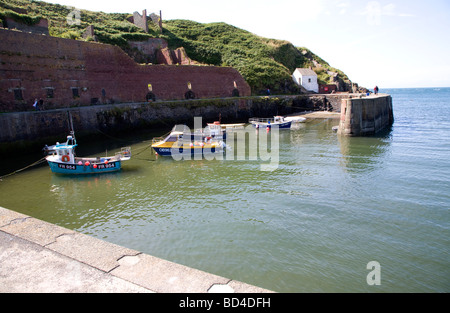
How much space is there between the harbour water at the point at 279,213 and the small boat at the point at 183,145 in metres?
0.80

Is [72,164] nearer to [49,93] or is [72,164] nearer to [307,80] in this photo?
[49,93]

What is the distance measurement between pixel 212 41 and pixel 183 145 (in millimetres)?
41296

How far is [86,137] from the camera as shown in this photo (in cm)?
2470

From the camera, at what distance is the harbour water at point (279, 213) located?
793cm

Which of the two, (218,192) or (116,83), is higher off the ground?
(116,83)

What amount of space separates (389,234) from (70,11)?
51332 mm

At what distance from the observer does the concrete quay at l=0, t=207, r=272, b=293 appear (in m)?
4.46

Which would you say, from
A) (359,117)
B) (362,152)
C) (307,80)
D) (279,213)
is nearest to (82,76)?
(279,213)

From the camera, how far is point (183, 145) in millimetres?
21062

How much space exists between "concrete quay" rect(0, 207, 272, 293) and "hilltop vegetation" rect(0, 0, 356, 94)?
2959 cm

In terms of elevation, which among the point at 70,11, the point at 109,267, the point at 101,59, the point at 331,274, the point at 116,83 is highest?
the point at 70,11

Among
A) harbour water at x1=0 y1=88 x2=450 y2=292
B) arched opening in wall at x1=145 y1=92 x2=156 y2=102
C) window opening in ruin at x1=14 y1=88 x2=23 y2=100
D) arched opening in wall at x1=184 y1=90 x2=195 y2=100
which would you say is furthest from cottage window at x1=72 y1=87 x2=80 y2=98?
arched opening in wall at x1=184 y1=90 x2=195 y2=100

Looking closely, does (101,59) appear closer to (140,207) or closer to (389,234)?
(140,207)

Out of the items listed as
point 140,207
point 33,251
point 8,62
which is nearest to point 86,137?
point 8,62
